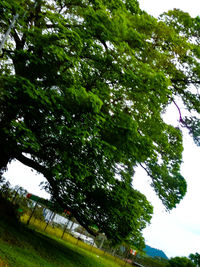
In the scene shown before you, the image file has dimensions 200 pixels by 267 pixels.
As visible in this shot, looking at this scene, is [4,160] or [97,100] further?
[4,160]

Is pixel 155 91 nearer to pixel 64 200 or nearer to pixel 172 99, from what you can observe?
pixel 172 99

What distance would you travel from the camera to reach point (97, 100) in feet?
22.7

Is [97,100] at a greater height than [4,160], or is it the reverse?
[97,100]

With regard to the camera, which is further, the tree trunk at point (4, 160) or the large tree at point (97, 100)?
the tree trunk at point (4, 160)

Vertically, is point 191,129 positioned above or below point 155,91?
above

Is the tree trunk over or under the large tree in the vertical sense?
under

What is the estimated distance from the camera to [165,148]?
11.2 meters

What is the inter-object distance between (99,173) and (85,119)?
2999 mm

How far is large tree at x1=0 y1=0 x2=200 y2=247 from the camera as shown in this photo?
287 inches

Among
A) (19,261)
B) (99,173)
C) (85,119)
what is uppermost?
(85,119)

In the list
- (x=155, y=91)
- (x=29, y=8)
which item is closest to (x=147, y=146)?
(x=155, y=91)

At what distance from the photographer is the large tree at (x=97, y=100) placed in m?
7.29

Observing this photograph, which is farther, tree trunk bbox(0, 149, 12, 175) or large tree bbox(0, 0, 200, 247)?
tree trunk bbox(0, 149, 12, 175)

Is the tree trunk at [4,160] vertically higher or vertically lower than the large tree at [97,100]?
lower
